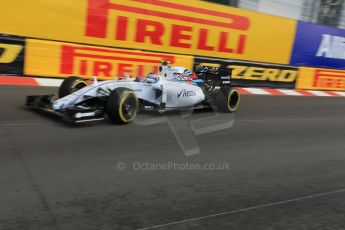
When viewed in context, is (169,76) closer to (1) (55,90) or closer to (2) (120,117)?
(2) (120,117)

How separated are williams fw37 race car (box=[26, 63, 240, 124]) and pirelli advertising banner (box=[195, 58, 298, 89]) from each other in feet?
12.2

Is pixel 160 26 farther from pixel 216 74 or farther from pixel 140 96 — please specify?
pixel 140 96

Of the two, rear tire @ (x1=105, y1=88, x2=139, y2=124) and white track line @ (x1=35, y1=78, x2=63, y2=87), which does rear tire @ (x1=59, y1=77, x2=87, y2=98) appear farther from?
white track line @ (x1=35, y1=78, x2=63, y2=87)

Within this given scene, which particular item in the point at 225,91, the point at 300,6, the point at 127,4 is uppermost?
the point at 300,6

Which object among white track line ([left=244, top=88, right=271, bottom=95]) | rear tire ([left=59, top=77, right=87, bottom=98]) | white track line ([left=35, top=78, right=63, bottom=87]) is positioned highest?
rear tire ([left=59, top=77, right=87, bottom=98])

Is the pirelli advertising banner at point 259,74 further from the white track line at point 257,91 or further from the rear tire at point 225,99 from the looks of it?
the rear tire at point 225,99

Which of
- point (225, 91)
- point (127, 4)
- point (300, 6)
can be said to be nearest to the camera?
point (225, 91)

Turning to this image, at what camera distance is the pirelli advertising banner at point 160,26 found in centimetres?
997

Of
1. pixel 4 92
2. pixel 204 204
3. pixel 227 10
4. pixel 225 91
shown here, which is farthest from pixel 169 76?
pixel 227 10

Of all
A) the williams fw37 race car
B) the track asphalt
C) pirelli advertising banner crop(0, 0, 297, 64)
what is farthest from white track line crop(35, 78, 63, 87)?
the williams fw37 race car

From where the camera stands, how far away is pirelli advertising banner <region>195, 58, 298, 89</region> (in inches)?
510

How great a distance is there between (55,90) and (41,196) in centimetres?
570

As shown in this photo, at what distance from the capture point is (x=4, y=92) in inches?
316

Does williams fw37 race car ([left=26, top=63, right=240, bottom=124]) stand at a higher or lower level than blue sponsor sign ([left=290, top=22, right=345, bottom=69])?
lower
